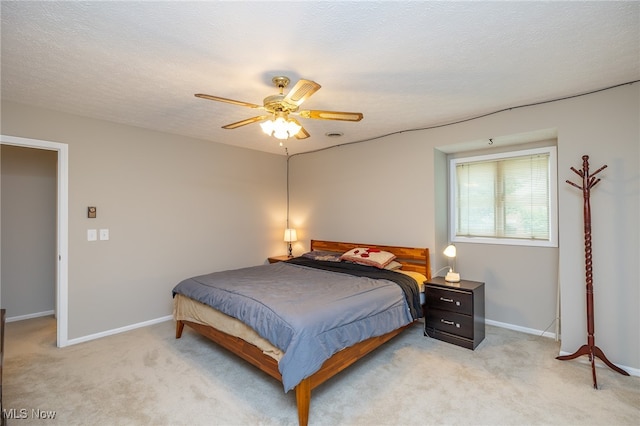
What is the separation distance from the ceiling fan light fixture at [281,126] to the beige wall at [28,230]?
374 centimetres

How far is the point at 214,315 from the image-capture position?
284 centimetres

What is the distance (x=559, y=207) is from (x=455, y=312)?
1.43 meters

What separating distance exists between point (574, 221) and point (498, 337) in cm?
146

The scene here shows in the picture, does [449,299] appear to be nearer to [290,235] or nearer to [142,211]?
[290,235]

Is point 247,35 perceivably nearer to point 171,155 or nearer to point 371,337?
point 371,337

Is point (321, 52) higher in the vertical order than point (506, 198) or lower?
higher

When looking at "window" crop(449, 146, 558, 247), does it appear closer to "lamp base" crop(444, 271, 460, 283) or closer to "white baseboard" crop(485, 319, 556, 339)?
"lamp base" crop(444, 271, 460, 283)

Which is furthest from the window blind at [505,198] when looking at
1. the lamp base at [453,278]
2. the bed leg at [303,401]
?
the bed leg at [303,401]

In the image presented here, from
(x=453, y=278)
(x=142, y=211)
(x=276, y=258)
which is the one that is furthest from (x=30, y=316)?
(x=453, y=278)

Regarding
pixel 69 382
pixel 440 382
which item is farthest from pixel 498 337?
pixel 69 382

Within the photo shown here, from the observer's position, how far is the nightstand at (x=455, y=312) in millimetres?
3176

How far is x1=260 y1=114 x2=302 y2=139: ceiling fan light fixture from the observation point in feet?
7.89

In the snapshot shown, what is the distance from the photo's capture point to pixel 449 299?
3.33 m

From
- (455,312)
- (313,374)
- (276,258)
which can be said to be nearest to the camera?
(313,374)
